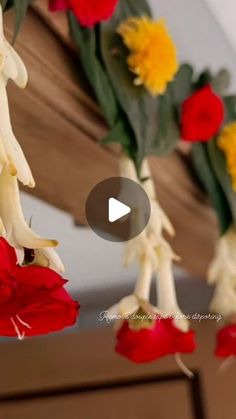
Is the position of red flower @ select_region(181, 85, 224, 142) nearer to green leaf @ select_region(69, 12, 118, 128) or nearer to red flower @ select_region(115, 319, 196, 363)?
green leaf @ select_region(69, 12, 118, 128)

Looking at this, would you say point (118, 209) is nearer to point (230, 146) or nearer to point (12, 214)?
point (12, 214)

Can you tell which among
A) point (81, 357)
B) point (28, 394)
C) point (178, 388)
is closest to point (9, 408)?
point (28, 394)

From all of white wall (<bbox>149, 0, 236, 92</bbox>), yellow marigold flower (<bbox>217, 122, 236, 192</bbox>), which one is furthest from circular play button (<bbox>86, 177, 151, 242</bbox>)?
white wall (<bbox>149, 0, 236, 92</bbox>)

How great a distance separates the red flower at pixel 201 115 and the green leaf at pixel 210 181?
0.16 feet

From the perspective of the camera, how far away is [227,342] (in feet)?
2.55

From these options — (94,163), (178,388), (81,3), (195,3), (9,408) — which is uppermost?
(81,3)

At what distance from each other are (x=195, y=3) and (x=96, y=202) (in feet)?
1.98

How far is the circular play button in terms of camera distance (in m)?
0.56

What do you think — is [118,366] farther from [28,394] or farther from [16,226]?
Result: [16,226]

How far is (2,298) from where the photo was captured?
0.35m

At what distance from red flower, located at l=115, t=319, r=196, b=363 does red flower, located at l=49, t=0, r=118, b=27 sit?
256mm

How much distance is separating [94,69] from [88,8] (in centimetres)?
6

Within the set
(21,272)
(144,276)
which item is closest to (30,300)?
(21,272)

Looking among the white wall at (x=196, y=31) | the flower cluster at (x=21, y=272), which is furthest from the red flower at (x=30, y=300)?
the white wall at (x=196, y=31)
